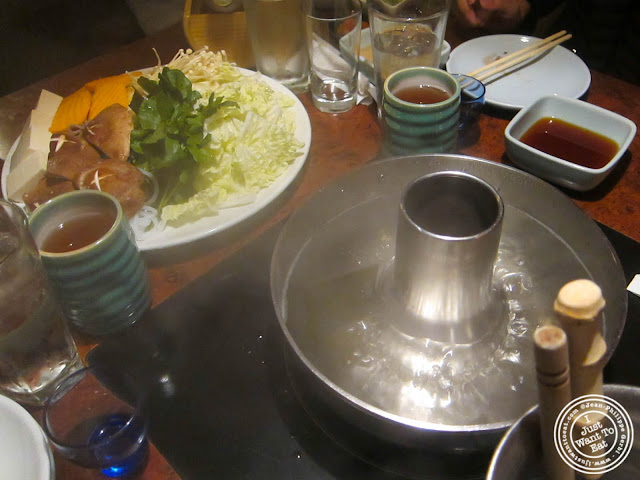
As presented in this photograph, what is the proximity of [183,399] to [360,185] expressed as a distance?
0.62 meters

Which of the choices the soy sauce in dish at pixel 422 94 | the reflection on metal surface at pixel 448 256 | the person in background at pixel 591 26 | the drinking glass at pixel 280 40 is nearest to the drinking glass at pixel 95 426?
the reflection on metal surface at pixel 448 256

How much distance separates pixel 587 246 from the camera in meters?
1.04

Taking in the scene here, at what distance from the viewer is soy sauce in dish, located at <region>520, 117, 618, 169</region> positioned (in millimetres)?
1384

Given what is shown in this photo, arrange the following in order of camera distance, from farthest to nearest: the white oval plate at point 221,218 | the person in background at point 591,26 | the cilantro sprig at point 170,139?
the person in background at point 591,26 < the cilantro sprig at point 170,139 < the white oval plate at point 221,218

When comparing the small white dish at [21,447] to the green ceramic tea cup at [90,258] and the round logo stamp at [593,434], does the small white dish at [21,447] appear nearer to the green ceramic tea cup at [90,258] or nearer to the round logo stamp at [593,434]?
the green ceramic tea cup at [90,258]

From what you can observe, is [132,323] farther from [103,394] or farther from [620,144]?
[620,144]

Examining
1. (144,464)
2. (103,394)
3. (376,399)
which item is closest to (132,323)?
(103,394)

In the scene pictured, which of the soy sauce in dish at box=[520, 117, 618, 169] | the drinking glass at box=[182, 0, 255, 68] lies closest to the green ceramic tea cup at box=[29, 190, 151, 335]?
the drinking glass at box=[182, 0, 255, 68]

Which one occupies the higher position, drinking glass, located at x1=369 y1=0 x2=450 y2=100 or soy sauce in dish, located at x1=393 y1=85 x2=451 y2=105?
drinking glass, located at x1=369 y1=0 x2=450 y2=100

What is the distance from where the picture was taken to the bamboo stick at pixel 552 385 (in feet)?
1.43

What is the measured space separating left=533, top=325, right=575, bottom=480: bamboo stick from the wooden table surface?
61 cm

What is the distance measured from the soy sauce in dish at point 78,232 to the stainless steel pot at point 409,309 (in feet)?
1.17

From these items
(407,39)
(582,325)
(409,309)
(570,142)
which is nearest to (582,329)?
(582,325)

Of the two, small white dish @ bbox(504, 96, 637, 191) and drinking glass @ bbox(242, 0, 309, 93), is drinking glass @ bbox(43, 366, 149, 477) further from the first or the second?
drinking glass @ bbox(242, 0, 309, 93)
